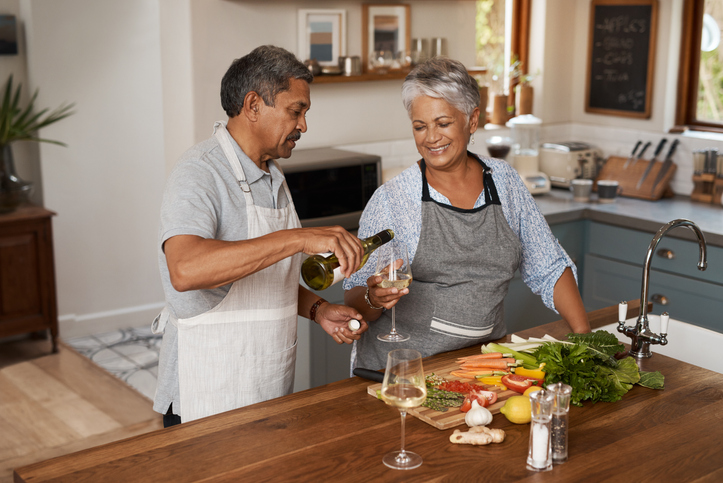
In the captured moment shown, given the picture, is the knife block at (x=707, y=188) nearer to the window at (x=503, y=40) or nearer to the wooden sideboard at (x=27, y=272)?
the window at (x=503, y=40)

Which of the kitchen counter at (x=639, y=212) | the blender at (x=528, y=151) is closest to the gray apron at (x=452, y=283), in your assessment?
the kitchen counter at (x=639, y=212)

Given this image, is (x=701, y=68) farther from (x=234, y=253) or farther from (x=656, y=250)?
(x=234, y=253)

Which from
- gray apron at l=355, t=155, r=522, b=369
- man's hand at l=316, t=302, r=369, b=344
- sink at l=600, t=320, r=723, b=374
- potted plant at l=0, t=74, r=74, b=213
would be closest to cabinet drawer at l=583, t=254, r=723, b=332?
sink at l=600, t=320, r=723, b=374

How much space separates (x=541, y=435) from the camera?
4.87 feet

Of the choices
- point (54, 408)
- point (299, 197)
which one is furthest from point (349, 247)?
point (54, 408)

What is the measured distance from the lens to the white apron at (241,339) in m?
1.93

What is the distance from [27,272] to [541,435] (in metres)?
3.82

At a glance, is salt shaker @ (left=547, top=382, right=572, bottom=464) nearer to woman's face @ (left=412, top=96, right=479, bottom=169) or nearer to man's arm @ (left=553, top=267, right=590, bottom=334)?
man's arm @ (left=553, top=267, right=590, bottom=334)

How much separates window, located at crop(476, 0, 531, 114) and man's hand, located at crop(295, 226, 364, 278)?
338 centimetres

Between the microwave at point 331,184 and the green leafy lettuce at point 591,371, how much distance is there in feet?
5.59

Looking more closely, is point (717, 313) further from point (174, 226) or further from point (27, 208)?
point (27, 208)

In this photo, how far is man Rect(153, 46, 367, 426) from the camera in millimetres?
1876

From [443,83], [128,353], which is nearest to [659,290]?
[443,83]

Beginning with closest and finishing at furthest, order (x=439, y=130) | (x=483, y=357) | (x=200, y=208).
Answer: (x=200, y=208) → (x=483, y=357) → (x=439, y=130)
